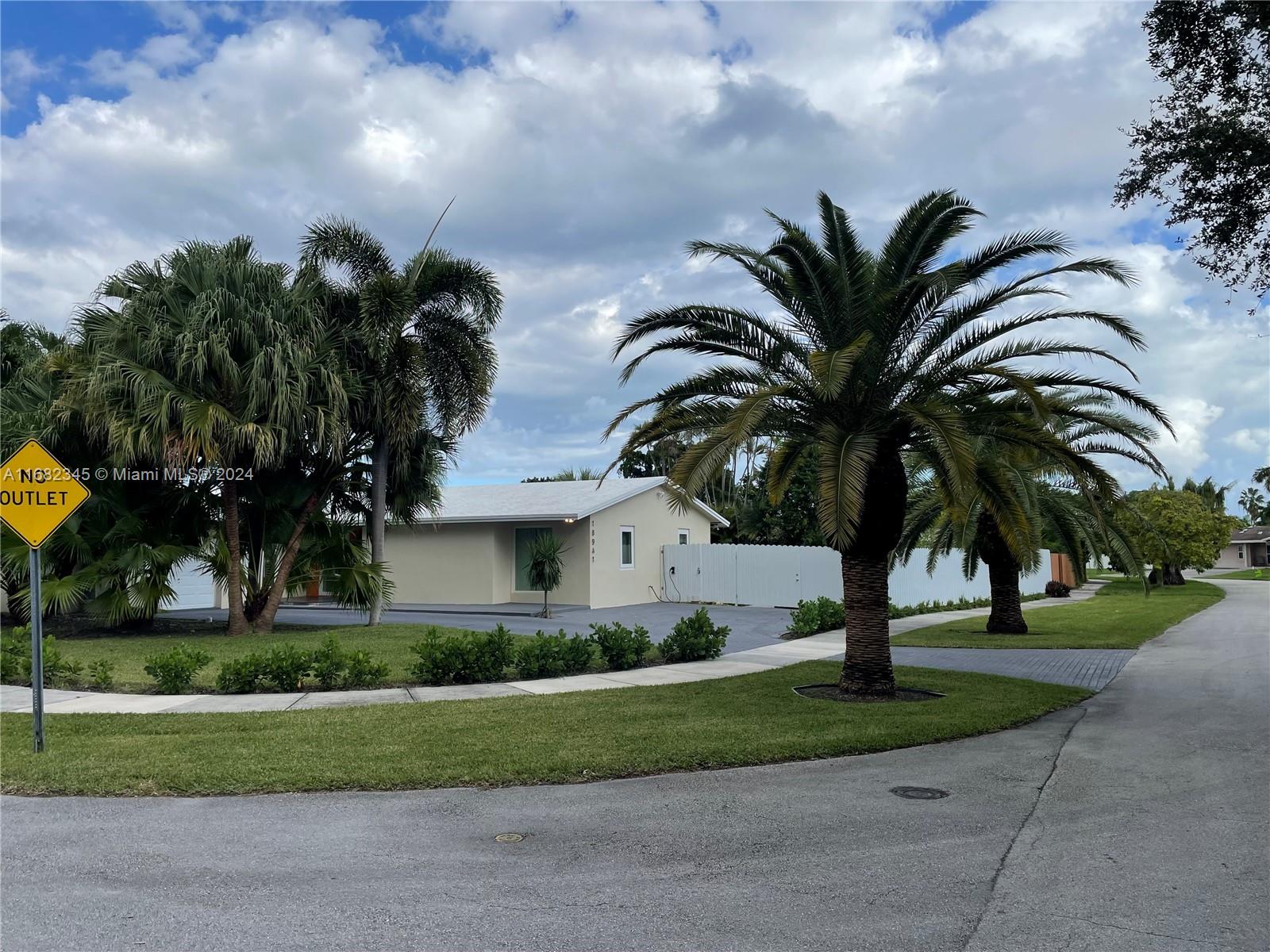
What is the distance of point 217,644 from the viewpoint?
630 inches

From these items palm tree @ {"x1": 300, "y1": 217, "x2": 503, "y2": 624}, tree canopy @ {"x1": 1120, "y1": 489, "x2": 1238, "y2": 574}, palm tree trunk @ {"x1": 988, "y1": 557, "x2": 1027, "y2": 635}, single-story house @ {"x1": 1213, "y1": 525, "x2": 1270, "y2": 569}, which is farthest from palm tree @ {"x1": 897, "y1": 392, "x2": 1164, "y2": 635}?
single-story house @ {"x1": 1213, "y1": 525, "x2": 1270, "y2": 569}

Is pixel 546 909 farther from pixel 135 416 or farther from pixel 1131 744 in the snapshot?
pixel 135 416

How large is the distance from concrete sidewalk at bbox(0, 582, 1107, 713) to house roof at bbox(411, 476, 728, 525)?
820 centimetres

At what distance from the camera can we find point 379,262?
18.6 m

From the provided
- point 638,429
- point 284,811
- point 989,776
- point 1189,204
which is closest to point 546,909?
point 284,811

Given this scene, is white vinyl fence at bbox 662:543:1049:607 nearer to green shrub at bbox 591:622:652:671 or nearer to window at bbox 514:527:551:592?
window at bbox 514:527:551:592

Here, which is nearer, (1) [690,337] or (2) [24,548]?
(1) [690,337]

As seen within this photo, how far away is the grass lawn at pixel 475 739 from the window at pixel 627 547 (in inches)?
575

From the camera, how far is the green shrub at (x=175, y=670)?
11.1m

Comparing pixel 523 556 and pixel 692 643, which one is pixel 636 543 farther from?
pixel 692 643

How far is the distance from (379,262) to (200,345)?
4163mm

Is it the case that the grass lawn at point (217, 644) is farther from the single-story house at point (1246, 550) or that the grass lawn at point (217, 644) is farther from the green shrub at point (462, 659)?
the single-story house at point (1246, 550)

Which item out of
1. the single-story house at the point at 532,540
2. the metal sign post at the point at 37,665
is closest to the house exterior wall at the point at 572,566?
the single-story house at the point at 532,540

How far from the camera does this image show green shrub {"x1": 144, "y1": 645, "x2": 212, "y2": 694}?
36.4ft
